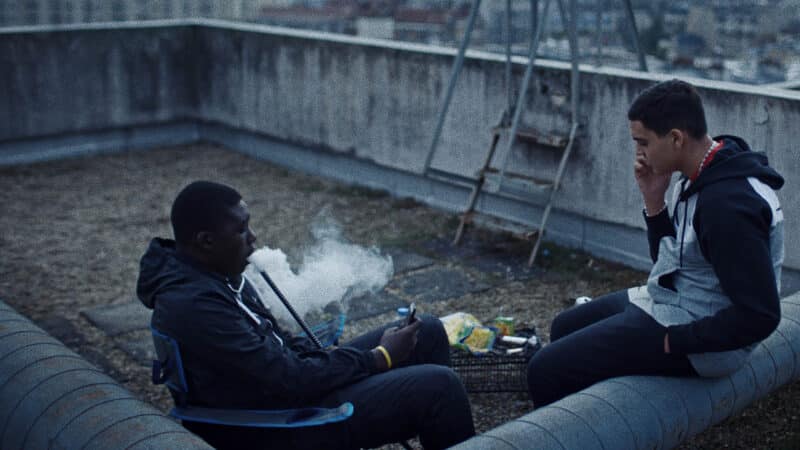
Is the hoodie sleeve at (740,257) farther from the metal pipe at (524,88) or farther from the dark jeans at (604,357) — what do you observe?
the metal pipe at (524,88)

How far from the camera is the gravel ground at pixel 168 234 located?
5.07 m

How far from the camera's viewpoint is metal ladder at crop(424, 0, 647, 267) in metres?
7.02

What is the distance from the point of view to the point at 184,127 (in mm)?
11531

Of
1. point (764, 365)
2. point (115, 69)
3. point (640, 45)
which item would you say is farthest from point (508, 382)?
point (115, 69)

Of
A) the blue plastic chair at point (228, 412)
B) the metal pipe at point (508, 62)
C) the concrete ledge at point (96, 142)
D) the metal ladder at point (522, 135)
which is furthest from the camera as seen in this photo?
the concrete ledge at point (96, 142)

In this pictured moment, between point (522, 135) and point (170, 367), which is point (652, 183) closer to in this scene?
point (170, 367)

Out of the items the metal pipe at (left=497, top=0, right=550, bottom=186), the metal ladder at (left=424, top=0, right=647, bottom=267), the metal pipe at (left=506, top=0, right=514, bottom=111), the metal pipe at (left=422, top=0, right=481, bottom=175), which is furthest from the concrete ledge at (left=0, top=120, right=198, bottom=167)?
the metal pipe at (left=497, top=0, right=550, bottom=186)

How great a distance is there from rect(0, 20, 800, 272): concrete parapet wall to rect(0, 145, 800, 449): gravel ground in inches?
15.6

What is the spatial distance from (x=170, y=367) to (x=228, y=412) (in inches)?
10.3

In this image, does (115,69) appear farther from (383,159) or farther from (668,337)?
(668,337)

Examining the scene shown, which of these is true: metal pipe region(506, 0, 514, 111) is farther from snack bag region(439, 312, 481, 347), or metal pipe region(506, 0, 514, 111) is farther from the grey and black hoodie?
the grey and black hoodie

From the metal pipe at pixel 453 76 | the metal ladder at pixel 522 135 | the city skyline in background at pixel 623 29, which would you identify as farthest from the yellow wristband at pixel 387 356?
the metal pipe at pixel 453 76

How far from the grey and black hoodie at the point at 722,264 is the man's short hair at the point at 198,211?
1.63 metres

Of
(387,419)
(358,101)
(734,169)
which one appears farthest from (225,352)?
(358,101)
